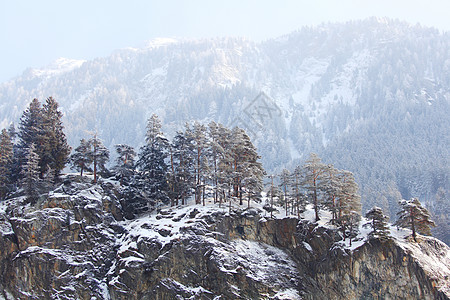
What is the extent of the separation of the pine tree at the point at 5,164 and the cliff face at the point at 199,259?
4643 mm

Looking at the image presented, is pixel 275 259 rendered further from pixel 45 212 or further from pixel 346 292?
pixel 45 212

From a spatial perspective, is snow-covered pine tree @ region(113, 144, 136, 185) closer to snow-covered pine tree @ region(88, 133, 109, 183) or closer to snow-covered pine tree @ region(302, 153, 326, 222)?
snow-covered pine tree @ region(88, 133, 109, 183)

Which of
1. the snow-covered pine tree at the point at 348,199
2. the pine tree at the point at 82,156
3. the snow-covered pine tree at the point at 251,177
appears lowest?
the snow-covered pine tree at the point at 348,199

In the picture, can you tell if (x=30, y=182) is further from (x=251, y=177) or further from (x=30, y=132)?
(x=251, y=177)

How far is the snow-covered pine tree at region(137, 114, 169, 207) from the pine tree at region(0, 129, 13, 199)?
1892cm

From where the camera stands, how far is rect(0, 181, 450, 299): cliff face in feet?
120

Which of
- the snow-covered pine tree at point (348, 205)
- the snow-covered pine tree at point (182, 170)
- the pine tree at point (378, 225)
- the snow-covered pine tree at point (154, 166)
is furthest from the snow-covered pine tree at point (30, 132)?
the pine tree at point (378, 225)

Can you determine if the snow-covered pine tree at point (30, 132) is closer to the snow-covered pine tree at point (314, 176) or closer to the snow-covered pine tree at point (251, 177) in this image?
the snow-covered pine tree at point (251, 177)

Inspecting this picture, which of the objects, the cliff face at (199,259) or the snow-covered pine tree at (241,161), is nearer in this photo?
the cliff face at (199,259)

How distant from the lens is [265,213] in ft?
149

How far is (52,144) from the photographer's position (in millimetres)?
49000

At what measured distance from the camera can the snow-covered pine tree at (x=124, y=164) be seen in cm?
5088

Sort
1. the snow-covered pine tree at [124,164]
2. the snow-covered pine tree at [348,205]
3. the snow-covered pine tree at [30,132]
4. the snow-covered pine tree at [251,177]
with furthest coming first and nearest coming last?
the snow-covered pine tree at [124,164] → the snow-covered pine tree at [30,132] → the snow-covered pine tree at [251,177] → the snow-covered pine tree at [348,205]

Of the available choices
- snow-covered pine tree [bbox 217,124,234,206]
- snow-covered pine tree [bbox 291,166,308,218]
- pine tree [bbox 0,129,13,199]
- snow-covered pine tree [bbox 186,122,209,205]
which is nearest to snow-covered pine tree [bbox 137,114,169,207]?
snow-covered pine tree [bbox 186,122,209,205]
